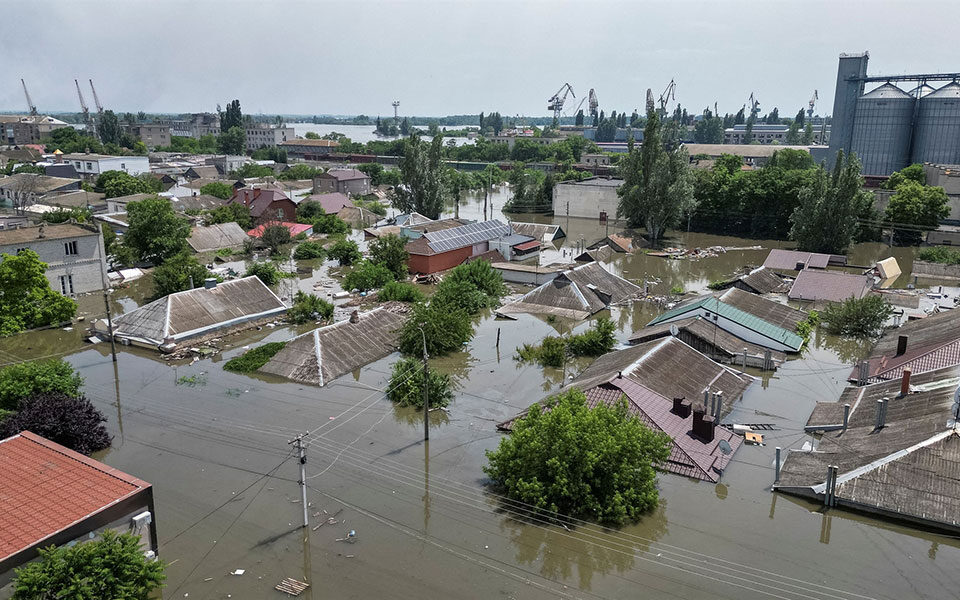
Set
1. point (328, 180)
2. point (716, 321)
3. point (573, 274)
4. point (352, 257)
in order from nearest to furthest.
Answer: point (716, 321)
point (573, 274)
point (352, 257)
point (328, 180)

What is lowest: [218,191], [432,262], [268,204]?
[432,262]

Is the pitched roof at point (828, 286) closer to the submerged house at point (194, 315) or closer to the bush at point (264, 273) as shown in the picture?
the submerged house at point (194, 315)

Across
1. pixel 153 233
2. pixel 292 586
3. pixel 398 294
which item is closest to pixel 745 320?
pixel 398 294

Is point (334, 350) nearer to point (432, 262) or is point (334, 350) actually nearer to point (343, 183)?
point (432, 262)

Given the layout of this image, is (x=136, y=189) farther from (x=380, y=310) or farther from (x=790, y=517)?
(x=790, y=517)

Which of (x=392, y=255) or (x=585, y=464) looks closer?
(x=585, y=464)

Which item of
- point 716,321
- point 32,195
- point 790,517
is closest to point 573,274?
point 716,321

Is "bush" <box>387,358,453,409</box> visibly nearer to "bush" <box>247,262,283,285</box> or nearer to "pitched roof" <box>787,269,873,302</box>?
"bush" <box>247,262,283,285</box>
